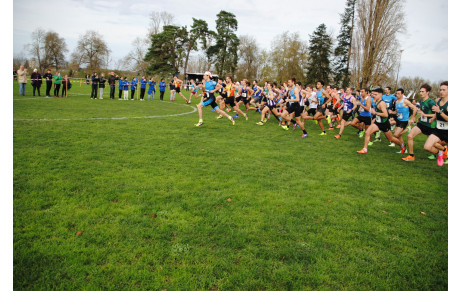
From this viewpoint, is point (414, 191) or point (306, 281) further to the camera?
point (414, 191)

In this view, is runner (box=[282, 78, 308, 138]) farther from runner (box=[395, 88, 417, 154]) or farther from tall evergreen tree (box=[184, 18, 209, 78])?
tall evergreen tree (box=[184, 18, 209, 78])

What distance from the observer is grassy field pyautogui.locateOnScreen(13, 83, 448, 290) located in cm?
298

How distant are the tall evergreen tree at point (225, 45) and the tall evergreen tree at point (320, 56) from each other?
51.7 ft

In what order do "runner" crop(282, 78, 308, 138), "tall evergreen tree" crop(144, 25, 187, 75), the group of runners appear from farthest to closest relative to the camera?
1. "tall evergreen tree" crop(144, 25, 187, 75)
2. "runner" crop(282, 78, 308, 138)
3. the group of runners

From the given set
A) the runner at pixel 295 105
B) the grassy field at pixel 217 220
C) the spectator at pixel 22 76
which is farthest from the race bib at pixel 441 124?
the spectator at pixel 22 76

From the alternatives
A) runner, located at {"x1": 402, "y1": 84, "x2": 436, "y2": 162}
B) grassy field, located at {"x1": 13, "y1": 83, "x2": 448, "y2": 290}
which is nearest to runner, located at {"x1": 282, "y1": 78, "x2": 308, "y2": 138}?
grassy field, located at {"x1": 13, "y1": 83, "x2": 448, "y2": 290}

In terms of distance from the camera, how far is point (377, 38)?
30.5 metres

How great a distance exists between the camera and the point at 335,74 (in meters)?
50.8

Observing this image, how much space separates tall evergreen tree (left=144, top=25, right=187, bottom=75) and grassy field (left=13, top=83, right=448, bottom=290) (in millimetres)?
52676

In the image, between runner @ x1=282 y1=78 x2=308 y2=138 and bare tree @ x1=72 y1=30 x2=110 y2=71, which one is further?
bare tree @ x1=72 y1=30 x2=110 y2=71

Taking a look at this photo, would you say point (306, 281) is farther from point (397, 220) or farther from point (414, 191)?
point (414, 191)

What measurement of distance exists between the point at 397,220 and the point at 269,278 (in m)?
2.77

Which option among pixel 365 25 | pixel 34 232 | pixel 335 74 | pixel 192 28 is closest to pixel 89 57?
pixel 192 28

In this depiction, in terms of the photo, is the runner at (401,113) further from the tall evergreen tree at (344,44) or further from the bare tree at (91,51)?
the bare tree at (91,51)
